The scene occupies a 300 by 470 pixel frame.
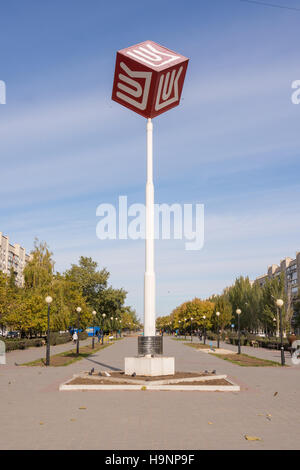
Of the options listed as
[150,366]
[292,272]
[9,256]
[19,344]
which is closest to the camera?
[150,366]

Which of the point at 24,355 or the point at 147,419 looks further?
the point at 24,355

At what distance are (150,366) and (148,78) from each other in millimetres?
10565

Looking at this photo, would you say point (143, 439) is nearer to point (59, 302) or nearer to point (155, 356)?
point (155, 356)

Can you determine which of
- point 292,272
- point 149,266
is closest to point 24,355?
point 149,266

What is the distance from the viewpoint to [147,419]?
8953mm

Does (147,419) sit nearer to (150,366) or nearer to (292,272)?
(150,366)

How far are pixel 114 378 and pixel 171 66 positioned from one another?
1147 centimetres

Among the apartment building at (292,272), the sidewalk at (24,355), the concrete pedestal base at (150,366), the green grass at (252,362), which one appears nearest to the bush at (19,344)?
the sidewalk at (24,355)

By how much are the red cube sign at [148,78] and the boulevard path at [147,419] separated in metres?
11.0

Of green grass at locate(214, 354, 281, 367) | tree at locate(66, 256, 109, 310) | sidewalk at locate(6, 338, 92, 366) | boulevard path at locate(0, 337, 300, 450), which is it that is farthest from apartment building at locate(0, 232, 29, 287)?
boulevard path at locate(0, 337, 300, 450)

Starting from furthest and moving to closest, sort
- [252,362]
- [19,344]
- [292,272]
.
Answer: [292,272], [19,344], [252,362]

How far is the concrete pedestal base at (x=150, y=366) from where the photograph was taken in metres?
15.4

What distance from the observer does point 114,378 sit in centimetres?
1474

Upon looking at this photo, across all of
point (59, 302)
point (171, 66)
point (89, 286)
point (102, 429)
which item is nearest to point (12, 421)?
point (102, 429)
